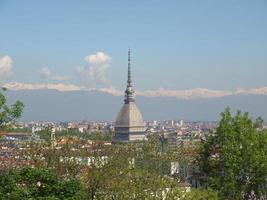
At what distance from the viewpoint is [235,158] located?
1933 cm

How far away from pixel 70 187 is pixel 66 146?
29.7ft

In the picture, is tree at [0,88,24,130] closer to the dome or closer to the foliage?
the foliage

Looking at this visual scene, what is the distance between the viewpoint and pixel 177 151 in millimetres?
24906

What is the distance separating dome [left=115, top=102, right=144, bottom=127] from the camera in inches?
3553

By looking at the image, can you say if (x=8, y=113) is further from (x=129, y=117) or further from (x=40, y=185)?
(x=129, y=117)

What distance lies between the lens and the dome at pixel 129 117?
Answer: 90.2m

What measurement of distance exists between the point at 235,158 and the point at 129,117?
2813 inches

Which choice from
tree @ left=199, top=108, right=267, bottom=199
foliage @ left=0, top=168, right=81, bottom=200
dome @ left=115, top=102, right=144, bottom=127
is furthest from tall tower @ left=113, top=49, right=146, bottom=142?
foliage @ left=0, top=168, right=81, bottom=200

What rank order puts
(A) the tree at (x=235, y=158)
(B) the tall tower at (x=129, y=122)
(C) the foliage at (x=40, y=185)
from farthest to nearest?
(B) the tall tower at (x=129, y=122) < (A) the tree at (x=235, y=158) < (C) the foliage at (x=40, y=185)

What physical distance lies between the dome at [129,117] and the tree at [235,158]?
68.9 m

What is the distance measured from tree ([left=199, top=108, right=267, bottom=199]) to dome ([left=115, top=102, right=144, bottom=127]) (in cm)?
6885

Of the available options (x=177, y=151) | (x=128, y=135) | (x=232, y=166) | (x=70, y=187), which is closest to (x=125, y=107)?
(x=128, y=135)

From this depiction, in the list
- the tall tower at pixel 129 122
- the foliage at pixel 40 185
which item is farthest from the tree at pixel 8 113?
the tall tower at pixel 129 122

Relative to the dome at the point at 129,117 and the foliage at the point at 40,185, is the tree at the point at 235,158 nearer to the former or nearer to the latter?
the foliage at the point at 40,185
